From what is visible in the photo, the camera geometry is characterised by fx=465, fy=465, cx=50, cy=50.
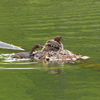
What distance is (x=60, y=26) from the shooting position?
101 ft

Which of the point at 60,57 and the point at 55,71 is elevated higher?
the point at 60,57

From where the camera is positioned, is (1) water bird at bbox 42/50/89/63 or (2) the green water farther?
(1) water bird at bbox 42/50/89/63

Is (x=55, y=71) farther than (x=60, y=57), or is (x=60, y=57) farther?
(x=60, y=57)

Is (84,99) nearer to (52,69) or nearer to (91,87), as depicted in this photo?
(91,87)

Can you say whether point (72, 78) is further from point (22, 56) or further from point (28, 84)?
point (22, 56)

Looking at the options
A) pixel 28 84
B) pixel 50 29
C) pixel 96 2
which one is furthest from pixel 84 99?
pixel 96 2

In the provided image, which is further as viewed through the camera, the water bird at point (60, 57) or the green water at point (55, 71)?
the water bird at point (60, 57)

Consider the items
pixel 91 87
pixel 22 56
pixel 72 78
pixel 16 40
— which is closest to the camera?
pixel 91 87

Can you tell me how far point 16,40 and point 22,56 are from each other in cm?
647

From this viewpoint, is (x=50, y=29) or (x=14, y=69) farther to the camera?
(x=50, y=29)

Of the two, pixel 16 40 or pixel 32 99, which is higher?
pixel 16 40

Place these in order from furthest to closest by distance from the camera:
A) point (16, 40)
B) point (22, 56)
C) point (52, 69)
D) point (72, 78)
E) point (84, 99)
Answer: point (16, 40)
point (22, 56)
point (52, 69)
point (72, 78)
point (84, 99)

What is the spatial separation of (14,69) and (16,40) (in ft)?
28.9

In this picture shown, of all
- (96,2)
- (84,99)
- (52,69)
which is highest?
(96,2)
